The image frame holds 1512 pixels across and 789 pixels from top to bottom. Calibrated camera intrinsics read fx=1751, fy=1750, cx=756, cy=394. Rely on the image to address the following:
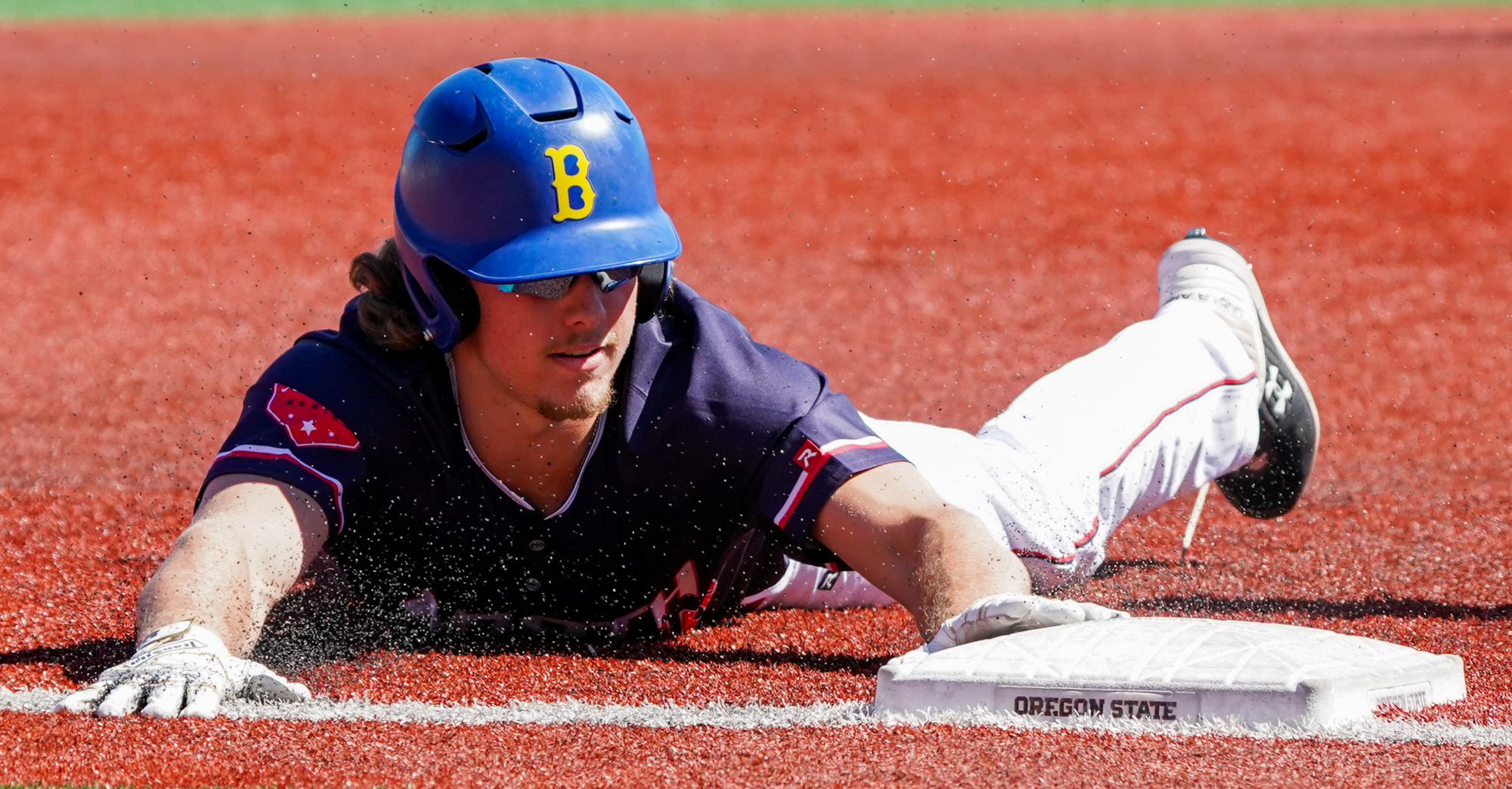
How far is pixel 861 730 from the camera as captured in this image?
261 cm

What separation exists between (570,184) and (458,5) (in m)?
31.3

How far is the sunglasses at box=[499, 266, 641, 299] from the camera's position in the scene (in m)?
2.98

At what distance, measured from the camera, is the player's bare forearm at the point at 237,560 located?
2.79 metres

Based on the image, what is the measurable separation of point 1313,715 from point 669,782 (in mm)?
949

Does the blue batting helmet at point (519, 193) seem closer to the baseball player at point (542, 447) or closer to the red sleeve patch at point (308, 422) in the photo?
the baseball player at point (542, 447)

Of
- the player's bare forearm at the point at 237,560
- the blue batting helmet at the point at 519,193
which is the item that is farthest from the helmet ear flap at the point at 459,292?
the player's bare forearm at the point at 237,560

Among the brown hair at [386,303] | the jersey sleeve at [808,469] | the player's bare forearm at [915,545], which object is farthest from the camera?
the brown hair at [386,303]

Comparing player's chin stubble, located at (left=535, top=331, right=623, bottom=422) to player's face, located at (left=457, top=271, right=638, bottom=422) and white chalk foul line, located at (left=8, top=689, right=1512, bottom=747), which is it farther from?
white chalk foul line, located at (left=8, top=689, right=1512, bottom=747)

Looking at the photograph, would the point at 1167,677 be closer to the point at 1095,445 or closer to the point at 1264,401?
the point at 1095,445

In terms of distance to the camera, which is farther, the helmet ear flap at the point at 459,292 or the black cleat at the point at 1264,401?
the black cleat at the point at 1264,401

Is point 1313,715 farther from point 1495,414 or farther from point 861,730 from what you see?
point 1495,414

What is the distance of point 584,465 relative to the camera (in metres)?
3.16

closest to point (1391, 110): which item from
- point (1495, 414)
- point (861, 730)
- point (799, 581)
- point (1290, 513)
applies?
point (1495, 414)

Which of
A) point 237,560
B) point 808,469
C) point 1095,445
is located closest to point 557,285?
point 808,469
